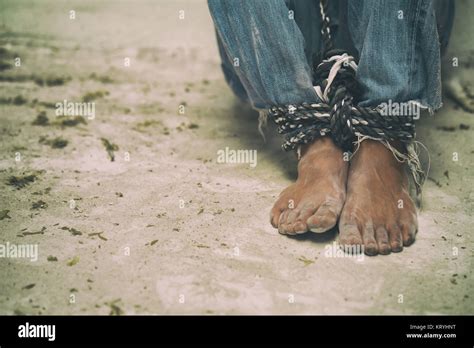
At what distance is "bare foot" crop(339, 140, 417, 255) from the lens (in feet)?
4.02

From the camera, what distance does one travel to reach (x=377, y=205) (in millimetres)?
1285

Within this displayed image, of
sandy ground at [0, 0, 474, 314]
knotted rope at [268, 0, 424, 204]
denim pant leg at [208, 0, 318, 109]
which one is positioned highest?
denim pant leg at [208, 0, 318, 109]

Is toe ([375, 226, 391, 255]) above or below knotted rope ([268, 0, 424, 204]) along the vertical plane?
below

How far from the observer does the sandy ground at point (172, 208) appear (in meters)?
1.10

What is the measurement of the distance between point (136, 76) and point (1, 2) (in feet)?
3.72

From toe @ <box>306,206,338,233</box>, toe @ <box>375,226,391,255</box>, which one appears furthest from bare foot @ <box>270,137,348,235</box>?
toe @ <box>375,226,391,255</box>

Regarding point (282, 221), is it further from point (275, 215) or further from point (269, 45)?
point (269, 45)

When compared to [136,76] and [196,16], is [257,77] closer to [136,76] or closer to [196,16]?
[136,76]

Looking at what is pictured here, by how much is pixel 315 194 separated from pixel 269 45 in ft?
1.41

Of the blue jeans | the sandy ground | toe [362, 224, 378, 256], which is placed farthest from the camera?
the blue jeans

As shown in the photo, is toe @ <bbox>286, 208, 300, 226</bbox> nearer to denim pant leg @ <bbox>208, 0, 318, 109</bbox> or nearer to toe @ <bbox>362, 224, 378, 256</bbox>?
toe @ <bbox>362, 224, 378, 256</bbox>

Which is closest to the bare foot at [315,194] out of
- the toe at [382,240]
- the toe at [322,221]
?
the toe at [322,221]

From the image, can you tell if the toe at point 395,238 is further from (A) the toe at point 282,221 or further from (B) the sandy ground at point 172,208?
(A) the toe at point 282,221

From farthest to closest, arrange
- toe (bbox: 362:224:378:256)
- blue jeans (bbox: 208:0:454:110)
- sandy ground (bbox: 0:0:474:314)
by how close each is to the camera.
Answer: blue jeans (bbox: 208:0:454:110) < toe (bbox: 362:224:378:256) < sandy ground (bbox: 0:0:474:314)
